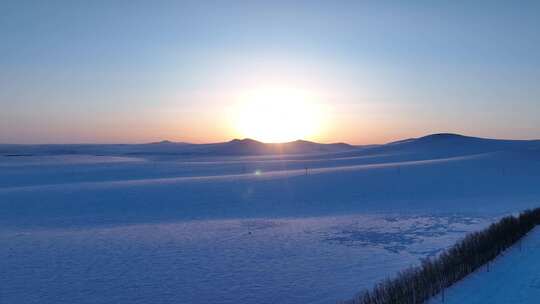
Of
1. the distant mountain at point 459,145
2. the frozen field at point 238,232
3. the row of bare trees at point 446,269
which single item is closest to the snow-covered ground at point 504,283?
the row of bare trees at point 446,269

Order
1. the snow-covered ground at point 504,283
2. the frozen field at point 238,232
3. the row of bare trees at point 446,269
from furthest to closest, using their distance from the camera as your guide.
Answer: the frozen field at point 238,232, the row of bare trees at point 446,269, the snow-covered ground at point 504,283

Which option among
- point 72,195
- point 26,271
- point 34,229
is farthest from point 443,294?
point 72,195

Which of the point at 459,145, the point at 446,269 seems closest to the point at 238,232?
the point at 446,269

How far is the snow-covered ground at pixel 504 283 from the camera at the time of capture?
5.68 metres

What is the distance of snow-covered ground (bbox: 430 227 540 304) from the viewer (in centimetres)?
568

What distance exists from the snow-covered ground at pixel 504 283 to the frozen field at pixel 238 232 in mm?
1610

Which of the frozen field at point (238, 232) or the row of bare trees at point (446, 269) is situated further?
the frozen field at point (238, 232)

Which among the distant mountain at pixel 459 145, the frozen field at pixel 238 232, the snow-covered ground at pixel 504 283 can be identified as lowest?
the frozen field at pixel 238 232

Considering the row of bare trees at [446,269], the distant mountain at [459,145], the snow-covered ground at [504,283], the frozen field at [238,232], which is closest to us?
the snow-covered ground at [504,283]

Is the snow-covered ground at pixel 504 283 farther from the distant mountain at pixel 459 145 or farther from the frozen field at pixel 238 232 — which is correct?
the distant mountain at pixel 459 145

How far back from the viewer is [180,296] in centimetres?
706

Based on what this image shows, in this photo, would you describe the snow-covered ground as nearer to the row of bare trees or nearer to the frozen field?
the row of bare trees

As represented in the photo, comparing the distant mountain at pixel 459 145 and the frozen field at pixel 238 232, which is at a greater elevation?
the distant mountain at pixel 459 145

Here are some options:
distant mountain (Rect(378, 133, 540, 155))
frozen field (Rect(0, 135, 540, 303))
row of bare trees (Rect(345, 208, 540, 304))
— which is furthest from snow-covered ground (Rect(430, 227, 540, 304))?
distant mountain (Rect(378, 133, 540, 155))
